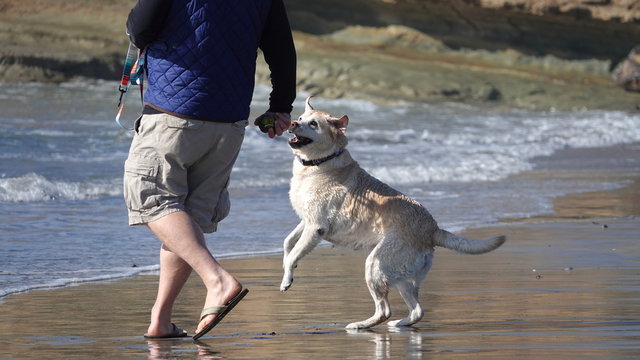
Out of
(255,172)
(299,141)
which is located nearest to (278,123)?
(299,141)

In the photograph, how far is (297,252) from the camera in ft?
19.7

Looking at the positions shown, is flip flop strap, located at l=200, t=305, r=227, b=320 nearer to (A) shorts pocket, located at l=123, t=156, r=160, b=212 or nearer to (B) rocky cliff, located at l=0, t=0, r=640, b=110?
(A) shorts pocket, located at l=123, t=156, r=160, b=212

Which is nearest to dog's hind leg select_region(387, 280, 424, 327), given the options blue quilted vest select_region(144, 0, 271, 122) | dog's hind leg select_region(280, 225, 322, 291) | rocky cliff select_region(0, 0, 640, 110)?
dog's hind leg select_region(280, 225, 322, 291)

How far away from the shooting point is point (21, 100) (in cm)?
2511

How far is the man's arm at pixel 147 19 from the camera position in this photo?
482cm

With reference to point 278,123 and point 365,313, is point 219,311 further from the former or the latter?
point 365,313

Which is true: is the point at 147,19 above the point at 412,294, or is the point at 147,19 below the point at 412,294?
above

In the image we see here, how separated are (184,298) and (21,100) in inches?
769

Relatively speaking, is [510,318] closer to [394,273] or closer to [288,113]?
[394,273]

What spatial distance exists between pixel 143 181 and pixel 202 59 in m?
0.55

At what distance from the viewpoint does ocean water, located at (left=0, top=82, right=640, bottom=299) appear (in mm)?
8461

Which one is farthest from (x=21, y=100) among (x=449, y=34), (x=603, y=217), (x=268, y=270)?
(x=268, y=270)

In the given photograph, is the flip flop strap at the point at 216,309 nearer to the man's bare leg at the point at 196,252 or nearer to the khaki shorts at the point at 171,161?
the man's bare leg at the point at 196,252

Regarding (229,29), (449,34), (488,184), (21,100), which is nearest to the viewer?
(229,29)
